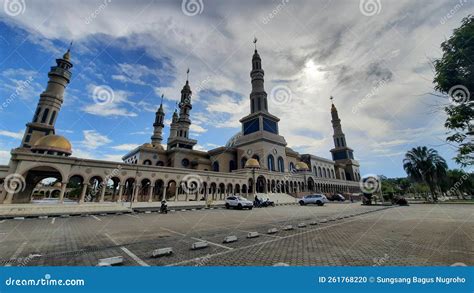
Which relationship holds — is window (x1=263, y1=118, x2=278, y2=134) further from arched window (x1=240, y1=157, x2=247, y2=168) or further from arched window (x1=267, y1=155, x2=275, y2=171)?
arched window (x1=240, y1=157, x2=247, y2=168)

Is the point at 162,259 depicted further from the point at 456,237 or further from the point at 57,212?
the point at 57,212

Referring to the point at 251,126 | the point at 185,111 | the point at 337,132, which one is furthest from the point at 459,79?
the point at 337,132

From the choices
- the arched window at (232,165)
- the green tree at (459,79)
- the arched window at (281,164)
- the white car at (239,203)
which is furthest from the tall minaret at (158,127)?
the green tree at (459,79)

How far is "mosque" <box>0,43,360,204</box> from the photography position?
21.7m

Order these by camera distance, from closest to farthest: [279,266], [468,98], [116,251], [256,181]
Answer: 1. [279,266]
2. [116,251]
3. [468,98]
4. [256,181]

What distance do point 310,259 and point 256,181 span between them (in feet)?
116

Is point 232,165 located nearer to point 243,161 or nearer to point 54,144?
point 243,161

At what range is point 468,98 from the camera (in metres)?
8.35

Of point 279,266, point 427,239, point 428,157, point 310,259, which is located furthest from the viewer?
point 428,157

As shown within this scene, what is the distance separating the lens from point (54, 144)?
24.0 meters

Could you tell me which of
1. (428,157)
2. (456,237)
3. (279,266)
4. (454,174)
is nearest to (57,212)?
(279,266)

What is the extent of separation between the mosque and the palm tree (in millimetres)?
20045

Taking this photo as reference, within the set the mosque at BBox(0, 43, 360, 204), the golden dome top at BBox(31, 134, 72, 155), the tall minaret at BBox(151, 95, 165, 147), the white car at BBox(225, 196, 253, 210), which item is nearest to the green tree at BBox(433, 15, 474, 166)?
the white car at BBox(225, 196, 253, 210)

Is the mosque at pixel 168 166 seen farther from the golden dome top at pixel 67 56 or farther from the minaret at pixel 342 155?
the minaret at pixel 342 155
